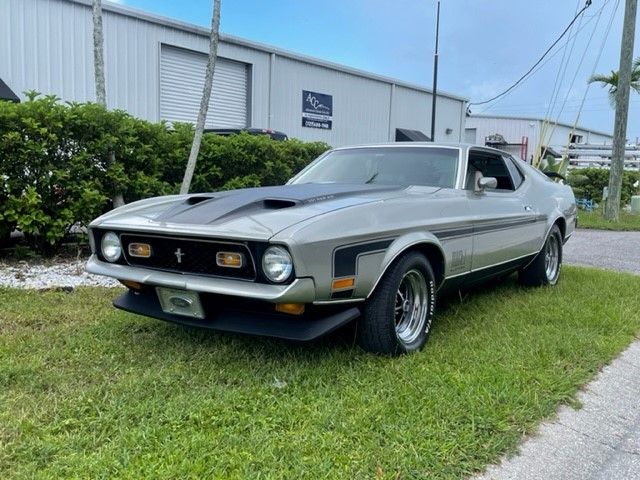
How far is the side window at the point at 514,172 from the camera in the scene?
557 cm

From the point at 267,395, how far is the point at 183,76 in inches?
545

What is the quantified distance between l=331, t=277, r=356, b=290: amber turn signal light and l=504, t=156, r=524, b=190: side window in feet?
9.84

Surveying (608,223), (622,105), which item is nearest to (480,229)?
(608,223)

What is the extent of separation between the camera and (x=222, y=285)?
3057 mm

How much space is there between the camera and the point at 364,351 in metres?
3.57

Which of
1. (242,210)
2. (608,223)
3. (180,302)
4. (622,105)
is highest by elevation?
(622,105)

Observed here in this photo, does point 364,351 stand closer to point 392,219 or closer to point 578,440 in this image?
point 392,219

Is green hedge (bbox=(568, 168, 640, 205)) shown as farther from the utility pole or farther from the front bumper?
the front bumper

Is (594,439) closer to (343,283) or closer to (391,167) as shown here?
(343,283)

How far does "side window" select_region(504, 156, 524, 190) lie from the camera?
5571mm

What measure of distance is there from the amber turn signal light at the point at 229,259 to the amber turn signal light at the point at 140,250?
0.54 m

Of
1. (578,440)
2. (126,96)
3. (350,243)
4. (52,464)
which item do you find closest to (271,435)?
(52,464)

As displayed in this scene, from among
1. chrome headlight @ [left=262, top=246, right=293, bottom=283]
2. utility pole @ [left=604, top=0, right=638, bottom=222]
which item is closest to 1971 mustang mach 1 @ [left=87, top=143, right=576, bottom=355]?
chrome headlight @ [left=262, top=246, right=293, bottom=283]

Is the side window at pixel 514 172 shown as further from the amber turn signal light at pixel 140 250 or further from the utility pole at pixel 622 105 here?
the utility pole at pixel 622 105
